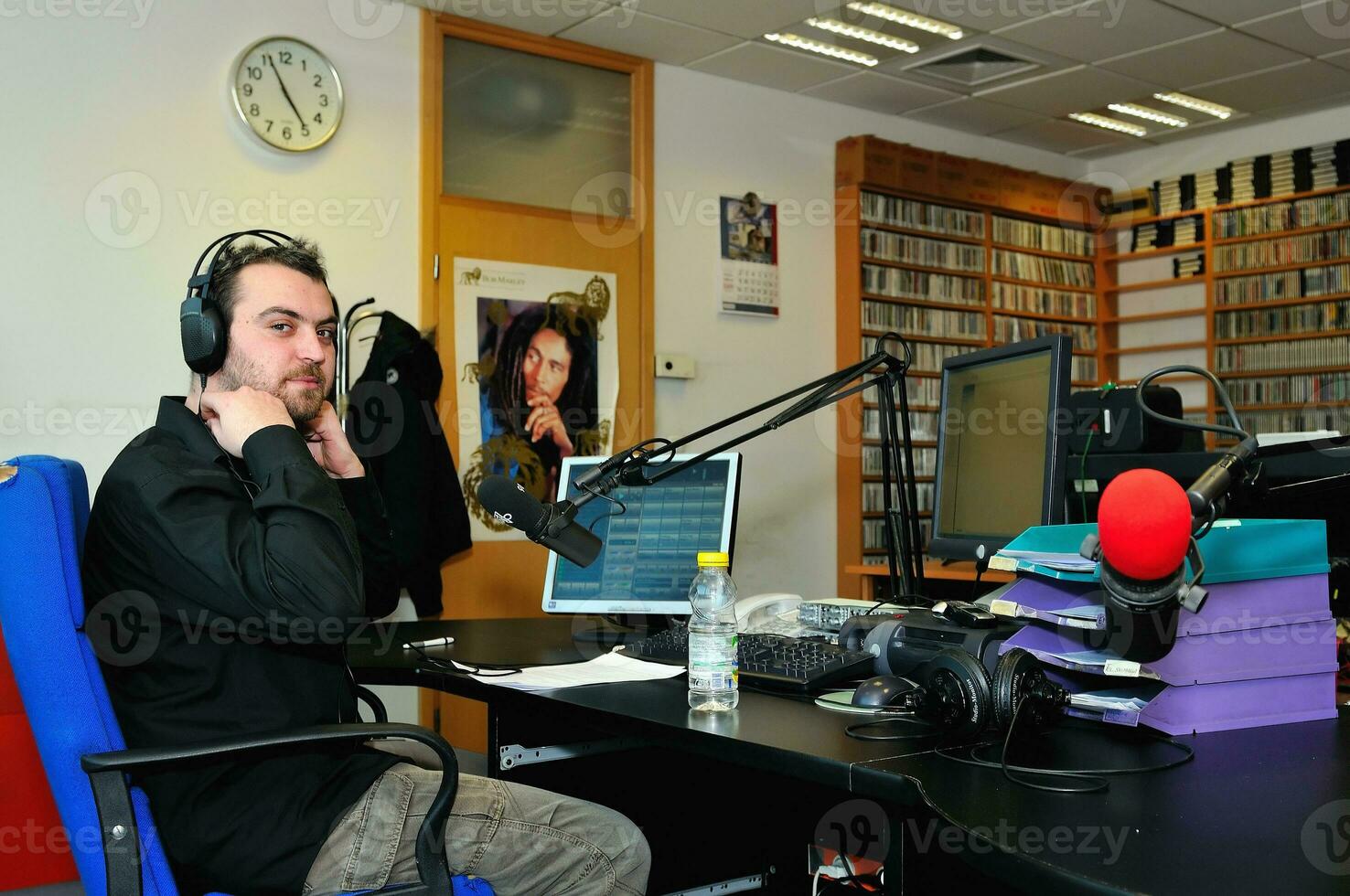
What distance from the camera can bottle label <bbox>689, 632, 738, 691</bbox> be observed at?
1.71m

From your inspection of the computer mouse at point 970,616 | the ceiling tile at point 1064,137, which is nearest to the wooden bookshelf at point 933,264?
the ceiling tile at point 1064,137

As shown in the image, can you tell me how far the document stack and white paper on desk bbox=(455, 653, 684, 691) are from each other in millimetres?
647

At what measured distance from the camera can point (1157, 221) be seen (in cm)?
642

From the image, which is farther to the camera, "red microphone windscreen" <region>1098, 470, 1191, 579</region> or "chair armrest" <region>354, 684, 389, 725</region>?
"chair armrest" <region>354, 684, 389, 725</region>

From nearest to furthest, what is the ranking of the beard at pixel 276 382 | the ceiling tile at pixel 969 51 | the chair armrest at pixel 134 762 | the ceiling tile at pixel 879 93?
the chair armrest at pixel 134 762, the beard at pixel 276 382, the ceiling tile at pixel 969 51, the ceiling tile at pixel 879 93

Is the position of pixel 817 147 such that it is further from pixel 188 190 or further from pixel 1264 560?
pixel 1264 560

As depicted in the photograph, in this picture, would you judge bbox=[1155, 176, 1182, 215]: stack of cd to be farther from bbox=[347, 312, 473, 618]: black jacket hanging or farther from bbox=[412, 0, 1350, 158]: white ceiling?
bbox=[347, 312, 473, 618]: black jacket hanging

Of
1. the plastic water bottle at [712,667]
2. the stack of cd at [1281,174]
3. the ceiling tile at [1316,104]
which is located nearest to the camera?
the plastic water bottle at [712,667]

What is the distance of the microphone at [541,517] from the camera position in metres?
1.72

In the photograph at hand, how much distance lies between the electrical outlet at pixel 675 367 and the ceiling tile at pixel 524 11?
1358mm

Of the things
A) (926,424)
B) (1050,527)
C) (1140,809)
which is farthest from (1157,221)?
(1140,809)

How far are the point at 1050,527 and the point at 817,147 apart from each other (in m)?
4.20

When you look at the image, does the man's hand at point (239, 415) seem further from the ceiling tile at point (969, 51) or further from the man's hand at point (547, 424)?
the ceiling tile at point (969, 51)

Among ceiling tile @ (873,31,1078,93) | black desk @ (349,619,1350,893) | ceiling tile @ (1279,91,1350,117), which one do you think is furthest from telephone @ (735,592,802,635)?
ceiling tile @ (1279,91,1350,117)
